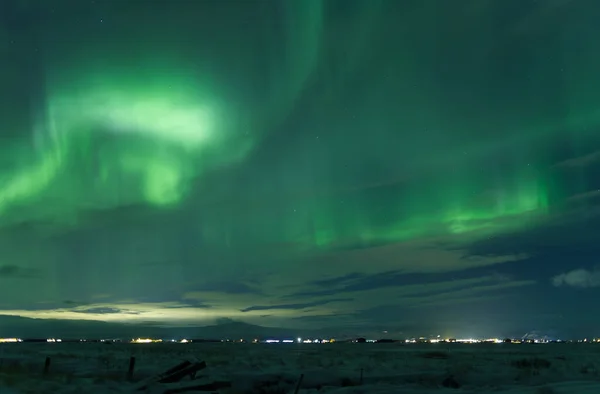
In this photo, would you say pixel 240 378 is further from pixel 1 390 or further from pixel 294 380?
pixel 1 390

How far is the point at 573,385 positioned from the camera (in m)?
33.6

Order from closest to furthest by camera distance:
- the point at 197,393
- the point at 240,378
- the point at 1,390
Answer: the point at 1,390, the point at 197,393, the point at 240,378

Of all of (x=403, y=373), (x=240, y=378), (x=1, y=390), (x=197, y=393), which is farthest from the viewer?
(x=403, y=373)

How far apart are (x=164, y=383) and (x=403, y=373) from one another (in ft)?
63.1

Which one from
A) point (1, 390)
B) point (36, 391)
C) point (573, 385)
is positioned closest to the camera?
point (1, 390)

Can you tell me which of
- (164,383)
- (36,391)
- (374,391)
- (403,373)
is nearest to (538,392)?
(374,391)

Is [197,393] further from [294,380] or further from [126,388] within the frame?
[294,380]

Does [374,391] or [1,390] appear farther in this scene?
[374,391]

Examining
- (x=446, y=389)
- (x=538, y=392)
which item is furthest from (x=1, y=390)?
(x=538, y=392)

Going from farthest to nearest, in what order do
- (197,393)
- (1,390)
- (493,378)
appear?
(493,378)
(197,393)
(1,390)

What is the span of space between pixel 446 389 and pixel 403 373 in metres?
9.87

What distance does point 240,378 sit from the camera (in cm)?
3784

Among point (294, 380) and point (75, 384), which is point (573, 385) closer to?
point (294, 380)

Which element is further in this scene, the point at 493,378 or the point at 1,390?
the point at 493,378
